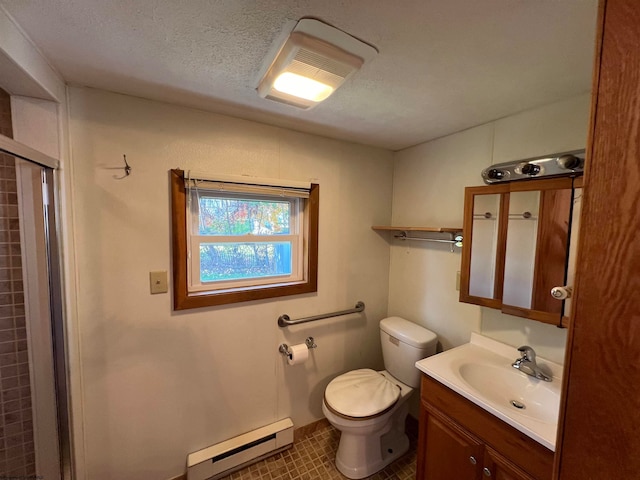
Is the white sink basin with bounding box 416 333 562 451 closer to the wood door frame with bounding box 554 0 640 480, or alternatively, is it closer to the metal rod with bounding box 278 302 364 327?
the wood door frame with bounding box 554 0 640 480

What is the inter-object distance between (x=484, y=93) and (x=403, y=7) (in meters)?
0.72

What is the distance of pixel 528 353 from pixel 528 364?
0.17 ft

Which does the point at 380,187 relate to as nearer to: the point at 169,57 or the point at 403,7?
the point at 403,7

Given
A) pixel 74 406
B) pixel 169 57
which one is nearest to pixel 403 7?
pixel 169 57

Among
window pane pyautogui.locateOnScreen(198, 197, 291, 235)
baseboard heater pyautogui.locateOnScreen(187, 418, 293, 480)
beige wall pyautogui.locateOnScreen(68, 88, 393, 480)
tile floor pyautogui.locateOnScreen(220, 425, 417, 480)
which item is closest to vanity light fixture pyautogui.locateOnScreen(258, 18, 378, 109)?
beige wall pyautogui.locateOnScreen(68, 88, 393, 480)

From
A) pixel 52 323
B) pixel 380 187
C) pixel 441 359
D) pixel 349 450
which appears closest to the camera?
pixel 52 323

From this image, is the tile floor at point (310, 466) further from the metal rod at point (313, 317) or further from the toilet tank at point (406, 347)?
the metal rod at point (313, 317)

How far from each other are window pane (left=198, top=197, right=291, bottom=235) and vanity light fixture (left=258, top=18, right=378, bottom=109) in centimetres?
70

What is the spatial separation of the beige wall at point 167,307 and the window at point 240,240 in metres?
0.08

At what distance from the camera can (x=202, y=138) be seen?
1.47m

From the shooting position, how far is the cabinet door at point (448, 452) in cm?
115

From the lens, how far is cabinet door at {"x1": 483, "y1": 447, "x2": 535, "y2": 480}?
997mm

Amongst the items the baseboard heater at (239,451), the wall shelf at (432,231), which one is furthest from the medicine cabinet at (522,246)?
the baseboard heater at (239,451)

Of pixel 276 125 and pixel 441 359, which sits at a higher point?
pixel 276 125
